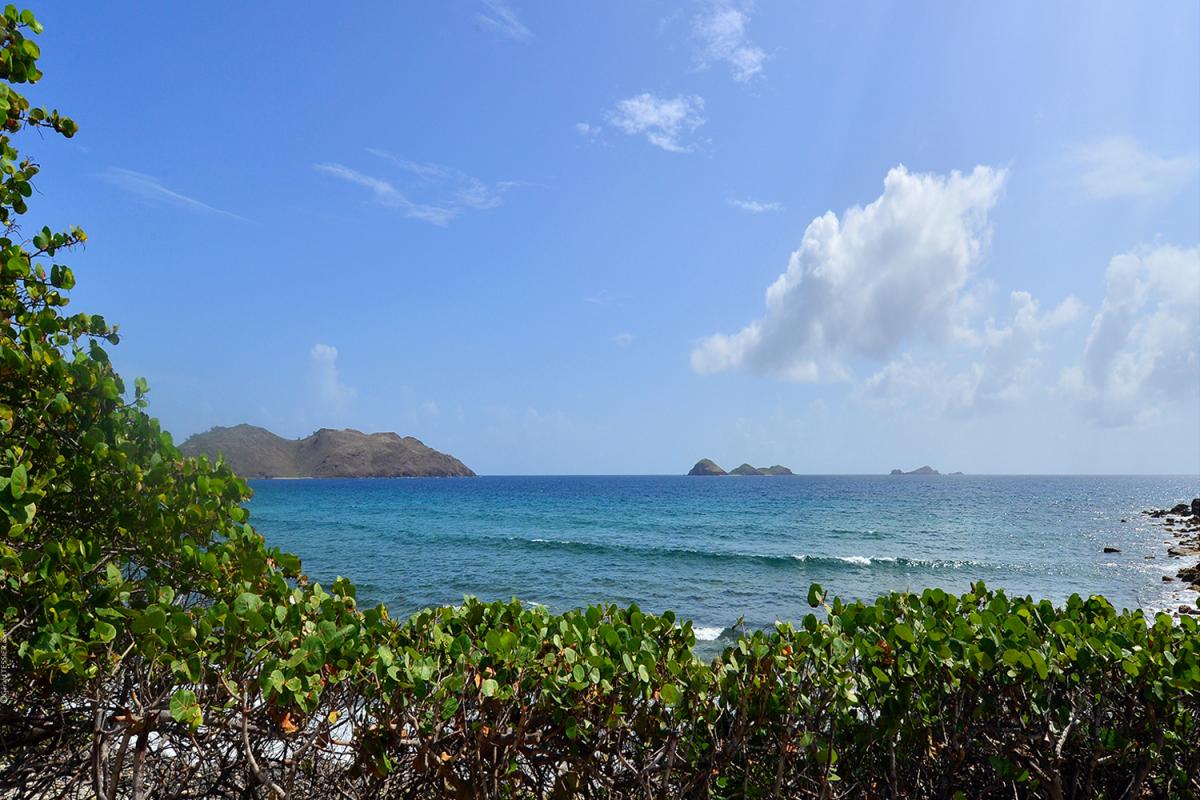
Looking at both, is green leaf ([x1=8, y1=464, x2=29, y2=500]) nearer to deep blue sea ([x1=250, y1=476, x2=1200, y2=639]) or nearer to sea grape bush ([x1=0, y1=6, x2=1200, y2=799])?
sea grape bush ([x1=0, y1=6, x2=1200, y2=799])

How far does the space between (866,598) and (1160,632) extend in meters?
21.9

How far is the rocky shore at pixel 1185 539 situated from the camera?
26.7 m

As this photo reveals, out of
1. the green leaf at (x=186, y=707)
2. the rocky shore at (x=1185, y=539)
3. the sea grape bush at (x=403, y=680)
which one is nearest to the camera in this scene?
the green leaf at (x=186, y=707)

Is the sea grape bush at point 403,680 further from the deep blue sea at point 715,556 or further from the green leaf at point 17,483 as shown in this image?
the deep blue sea at point 715,556

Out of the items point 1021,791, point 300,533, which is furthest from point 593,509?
point 1021,791

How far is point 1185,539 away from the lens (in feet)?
137

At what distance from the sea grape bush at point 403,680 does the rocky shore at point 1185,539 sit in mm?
18143

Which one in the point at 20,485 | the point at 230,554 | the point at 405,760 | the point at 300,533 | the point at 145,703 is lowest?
the point at 300,533

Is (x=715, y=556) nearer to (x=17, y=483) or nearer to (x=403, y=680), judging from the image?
(x=403, y=680)

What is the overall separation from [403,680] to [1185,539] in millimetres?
55562

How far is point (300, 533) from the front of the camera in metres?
45.6

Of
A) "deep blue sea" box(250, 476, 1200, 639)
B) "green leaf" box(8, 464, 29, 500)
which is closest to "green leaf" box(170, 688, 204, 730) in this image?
"green leaf" box(8, 464, 29, 500)

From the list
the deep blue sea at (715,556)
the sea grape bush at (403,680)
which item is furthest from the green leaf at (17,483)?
Answer: the deep blue sea at (715,556)

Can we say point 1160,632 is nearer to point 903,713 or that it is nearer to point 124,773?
point 903,713
